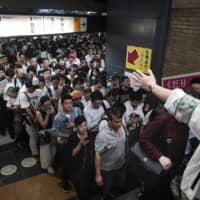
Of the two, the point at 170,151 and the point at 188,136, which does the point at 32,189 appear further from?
the point at 188,136

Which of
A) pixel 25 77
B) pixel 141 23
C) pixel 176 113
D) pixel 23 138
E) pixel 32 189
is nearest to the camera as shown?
pixel 176 113

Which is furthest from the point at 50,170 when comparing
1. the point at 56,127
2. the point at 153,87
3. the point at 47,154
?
the point at 153,87

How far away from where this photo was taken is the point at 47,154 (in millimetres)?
3969

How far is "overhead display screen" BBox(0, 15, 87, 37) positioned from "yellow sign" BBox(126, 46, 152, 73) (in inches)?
71.4

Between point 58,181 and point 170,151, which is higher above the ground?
point 170,151

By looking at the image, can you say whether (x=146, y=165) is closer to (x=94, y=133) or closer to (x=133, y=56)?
(x=94, y=133)

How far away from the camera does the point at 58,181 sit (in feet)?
13.2

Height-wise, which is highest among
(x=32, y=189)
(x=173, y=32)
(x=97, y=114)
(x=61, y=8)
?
(x=61, y=8)

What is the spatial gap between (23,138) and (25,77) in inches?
65.5

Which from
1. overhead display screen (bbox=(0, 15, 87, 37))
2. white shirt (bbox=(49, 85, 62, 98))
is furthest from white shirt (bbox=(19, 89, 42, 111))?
overhead display screen (bbox=(0, 15, 87, 37))

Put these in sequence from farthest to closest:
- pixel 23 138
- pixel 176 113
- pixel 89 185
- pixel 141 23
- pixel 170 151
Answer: pixel 141 23
pixel 23 138
pixel 89 185
pixel 170 151
pixel 176 113

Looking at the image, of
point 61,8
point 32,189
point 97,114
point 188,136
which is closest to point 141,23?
point 61,8

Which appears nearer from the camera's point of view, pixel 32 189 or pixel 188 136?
pixel 188 136

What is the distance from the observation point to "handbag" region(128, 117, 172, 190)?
2.72 meters
